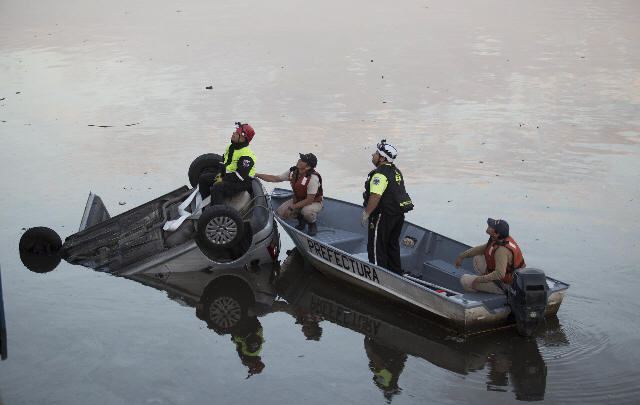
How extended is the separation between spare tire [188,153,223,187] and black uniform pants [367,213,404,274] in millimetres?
3698

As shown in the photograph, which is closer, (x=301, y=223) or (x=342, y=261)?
(x=342, y=261)

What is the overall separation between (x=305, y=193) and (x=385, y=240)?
Answer: 2.06 m

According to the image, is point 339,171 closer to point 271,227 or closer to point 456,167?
point 456,167

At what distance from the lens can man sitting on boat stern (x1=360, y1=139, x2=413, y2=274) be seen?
452 inches

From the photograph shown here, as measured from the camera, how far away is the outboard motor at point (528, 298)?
10164mm

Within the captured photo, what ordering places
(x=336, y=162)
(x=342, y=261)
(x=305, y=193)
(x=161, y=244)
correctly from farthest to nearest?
(x=336, y=162), (x=305, y=193), (x=161, y=244), (x=342, y=261)

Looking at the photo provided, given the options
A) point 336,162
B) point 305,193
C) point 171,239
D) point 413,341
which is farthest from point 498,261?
point 336,162

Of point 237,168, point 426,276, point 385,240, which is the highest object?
point 237,168

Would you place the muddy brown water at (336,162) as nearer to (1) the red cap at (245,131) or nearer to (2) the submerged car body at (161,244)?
(2) the submerged car body at (161,244)

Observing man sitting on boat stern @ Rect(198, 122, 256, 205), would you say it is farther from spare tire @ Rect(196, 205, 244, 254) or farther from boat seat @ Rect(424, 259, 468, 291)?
boat seat @ Rect(424, 259, 468, 291)

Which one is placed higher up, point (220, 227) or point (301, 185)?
point (301, 185)

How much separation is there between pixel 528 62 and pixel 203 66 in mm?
10559

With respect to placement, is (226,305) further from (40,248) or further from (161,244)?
(40,248)

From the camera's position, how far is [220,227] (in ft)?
40.3
